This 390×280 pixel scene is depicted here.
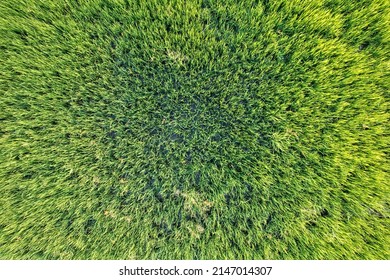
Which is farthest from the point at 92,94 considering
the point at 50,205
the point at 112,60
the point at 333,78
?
the point at 333,78

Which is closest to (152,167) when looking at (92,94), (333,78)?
(92,94)

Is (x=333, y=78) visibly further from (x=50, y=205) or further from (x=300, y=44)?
(x=50, y=205)

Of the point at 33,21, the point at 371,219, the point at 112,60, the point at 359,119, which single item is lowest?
the point at 371,219

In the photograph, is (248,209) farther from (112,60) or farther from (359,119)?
(112,60)

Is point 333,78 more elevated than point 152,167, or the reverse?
point 333,78

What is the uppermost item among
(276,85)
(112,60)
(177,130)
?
(112,60)

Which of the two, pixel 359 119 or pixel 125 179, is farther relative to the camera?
pixel 125 179
